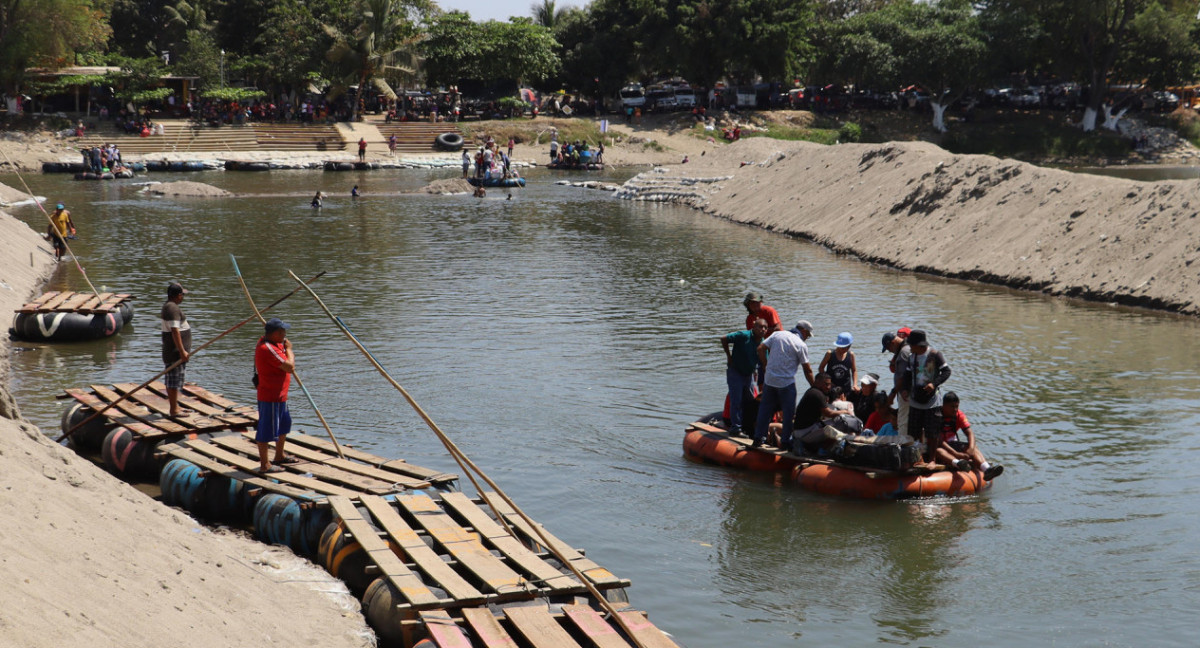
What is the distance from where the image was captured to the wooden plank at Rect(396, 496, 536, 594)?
910 centimetres

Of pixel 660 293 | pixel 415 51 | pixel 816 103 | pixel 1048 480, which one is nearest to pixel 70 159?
pixel 415 51

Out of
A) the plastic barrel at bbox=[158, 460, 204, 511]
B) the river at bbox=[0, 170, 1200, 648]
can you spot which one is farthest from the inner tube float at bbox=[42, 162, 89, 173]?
the plastic barrel at bbox=[158, 460, 204, 511]

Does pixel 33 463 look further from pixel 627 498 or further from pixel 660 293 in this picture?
pixel 660 293

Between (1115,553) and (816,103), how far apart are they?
77.3 metres

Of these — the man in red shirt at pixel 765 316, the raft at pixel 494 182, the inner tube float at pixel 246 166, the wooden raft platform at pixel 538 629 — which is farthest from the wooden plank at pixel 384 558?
the inner tube float at pixel 246 166

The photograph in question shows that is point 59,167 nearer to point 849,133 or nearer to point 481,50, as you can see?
point 481,50

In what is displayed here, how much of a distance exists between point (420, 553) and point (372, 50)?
215 ft

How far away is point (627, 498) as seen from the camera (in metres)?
13.1

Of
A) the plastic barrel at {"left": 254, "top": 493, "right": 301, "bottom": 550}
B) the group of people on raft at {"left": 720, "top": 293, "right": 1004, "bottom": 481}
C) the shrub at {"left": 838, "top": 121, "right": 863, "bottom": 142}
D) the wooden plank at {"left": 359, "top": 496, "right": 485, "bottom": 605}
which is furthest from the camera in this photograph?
the shrub at {"left": 838, "top": 121, "right": 863, "bottom": 142}

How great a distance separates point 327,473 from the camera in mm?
12047

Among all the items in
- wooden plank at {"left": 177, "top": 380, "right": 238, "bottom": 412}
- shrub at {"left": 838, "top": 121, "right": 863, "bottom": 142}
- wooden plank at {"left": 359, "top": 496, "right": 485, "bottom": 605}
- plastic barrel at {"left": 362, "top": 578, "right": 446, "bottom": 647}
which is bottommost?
plastic barrel at {"left": 362, "top": 578, "right": 446, "bottom": 647}

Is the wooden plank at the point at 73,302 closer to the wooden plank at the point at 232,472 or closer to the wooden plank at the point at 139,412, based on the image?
the wooden plank at the point at 139,412

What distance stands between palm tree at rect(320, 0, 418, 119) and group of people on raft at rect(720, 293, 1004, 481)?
6134 cm

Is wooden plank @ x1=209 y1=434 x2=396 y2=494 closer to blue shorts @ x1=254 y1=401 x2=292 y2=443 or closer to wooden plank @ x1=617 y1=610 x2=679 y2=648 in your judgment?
blue shorts @ x1=254 y1=401 x2=292 y2=443
